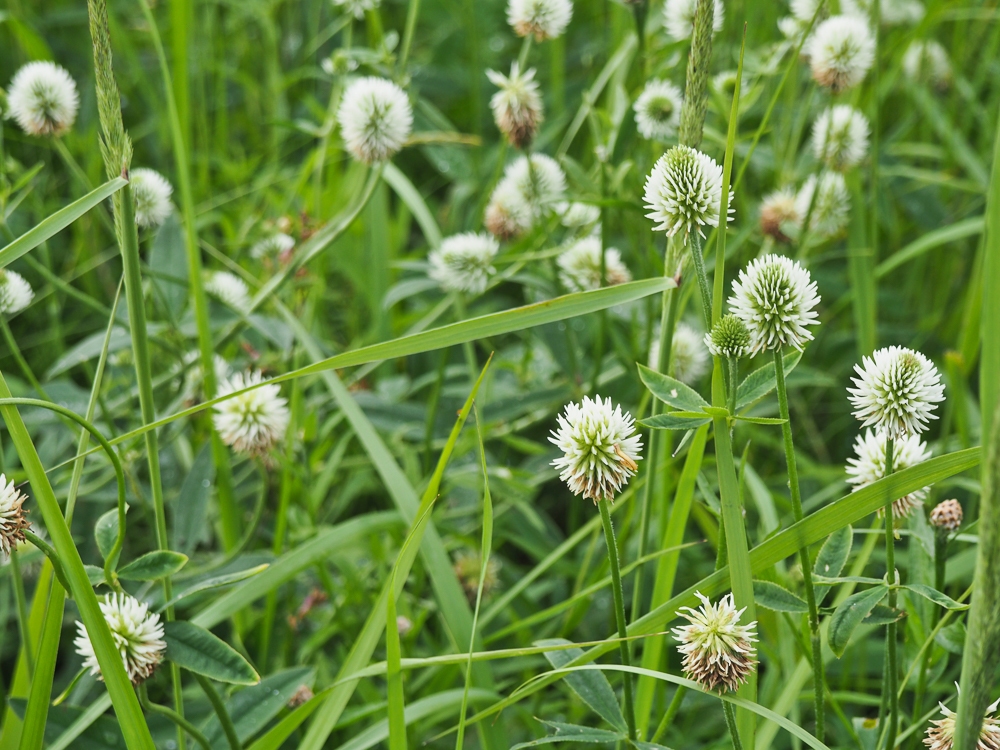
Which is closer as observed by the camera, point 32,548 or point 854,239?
point 32,548

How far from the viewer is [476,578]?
63.1 inches

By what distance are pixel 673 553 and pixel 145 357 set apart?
629 millimetres

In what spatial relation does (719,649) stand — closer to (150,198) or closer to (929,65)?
(150,198)

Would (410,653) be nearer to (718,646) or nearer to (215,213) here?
(718,646)

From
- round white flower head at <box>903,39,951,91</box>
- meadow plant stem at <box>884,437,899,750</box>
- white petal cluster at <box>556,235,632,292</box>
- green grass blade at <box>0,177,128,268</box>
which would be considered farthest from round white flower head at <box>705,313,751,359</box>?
round white flower head at <box>903,39,951,91</box>

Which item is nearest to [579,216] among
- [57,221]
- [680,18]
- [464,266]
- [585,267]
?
[585,267]

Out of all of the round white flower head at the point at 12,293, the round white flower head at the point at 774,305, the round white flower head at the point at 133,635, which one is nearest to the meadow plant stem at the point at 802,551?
the round white flower head at the point at 774,305

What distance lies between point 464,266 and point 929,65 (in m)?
1.42

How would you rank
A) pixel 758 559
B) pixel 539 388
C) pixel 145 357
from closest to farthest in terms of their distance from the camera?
1. pixel 758 559
2. pixel 145 357
3. pixel 539 388

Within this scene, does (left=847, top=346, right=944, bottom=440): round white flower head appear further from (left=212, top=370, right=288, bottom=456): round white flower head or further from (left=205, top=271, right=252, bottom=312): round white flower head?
(left=205, top=271, right=252, bottom=312): round white flower head

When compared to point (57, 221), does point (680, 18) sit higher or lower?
higher

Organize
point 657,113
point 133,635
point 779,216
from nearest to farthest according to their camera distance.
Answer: point 133,635
point 657,113
point 779,216

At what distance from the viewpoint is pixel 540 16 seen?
162cm

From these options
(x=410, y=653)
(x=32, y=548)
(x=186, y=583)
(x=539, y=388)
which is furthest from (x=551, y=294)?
(x=32, y=548)
